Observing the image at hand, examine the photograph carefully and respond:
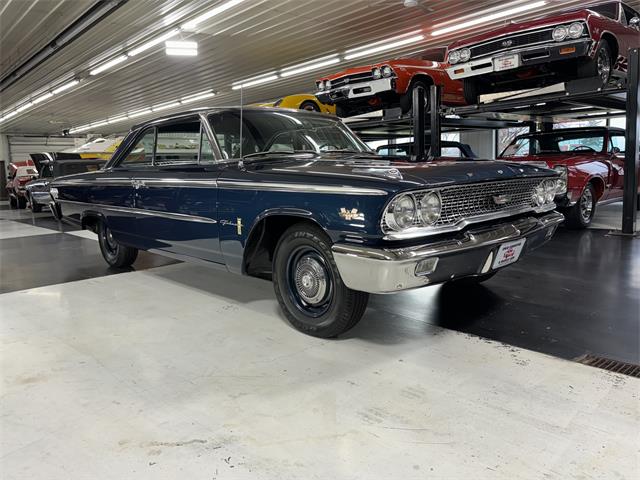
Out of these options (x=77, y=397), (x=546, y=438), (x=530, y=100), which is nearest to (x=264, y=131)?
(x=77, y=397)

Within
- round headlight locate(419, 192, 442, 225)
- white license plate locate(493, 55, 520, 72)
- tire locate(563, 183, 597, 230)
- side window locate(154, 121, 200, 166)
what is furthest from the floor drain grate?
tire locate(563, 183, 597, 230)

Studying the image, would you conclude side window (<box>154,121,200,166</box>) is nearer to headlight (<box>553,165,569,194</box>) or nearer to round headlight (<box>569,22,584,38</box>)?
headlight (<box>553,165,569,194</box>)

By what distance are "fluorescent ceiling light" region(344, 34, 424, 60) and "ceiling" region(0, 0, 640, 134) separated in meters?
0.28

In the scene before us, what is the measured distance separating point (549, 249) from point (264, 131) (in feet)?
13.2

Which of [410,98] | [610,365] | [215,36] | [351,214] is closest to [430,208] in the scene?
[351,214]

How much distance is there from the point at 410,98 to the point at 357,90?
863mm

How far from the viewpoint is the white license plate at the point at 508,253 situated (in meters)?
2.90

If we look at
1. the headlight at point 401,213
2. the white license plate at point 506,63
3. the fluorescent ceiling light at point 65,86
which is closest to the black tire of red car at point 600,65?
the white license plate at point 506,63

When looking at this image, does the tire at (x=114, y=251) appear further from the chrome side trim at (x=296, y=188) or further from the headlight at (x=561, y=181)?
the headlight at (x=561, y=181)

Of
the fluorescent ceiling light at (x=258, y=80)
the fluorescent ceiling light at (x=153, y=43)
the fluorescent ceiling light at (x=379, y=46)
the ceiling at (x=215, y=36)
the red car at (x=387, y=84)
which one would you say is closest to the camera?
the red car at (x=387, y=84)

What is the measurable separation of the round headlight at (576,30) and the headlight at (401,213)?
14.5ft

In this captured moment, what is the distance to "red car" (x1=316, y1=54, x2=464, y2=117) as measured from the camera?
7422 mm

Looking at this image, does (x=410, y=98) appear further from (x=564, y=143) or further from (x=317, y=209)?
(x=317, y=209)

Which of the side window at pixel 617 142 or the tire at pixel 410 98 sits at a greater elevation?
the tire at pixel 410 98
